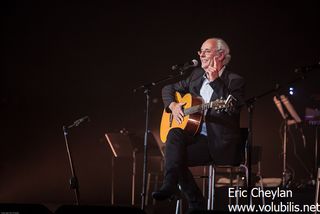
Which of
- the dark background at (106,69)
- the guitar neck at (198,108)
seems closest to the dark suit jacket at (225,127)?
the guitar neck at (198,108)

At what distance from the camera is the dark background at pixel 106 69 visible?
730cm

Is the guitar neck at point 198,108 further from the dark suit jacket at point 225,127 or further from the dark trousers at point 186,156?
the dark trousers at point 186,156

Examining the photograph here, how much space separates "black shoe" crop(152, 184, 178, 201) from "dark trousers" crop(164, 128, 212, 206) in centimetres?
12

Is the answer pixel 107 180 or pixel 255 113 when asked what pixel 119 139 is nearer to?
pixel 107 180

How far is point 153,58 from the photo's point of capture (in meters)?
7.45

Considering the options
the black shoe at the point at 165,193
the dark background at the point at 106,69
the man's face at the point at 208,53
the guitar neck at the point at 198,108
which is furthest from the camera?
the dark background at the point at 106,69

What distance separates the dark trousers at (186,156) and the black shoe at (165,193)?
123 millimetres

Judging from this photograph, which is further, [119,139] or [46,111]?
[46,111]

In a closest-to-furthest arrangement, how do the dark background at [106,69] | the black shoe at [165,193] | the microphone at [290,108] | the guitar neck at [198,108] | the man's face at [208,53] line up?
the black shoe at [165,193], the guitar neck at [198,108], the man's face at [208,53], the microphone at [290,108], the dark background at [106,69]

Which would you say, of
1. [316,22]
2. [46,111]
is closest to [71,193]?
[46,111]

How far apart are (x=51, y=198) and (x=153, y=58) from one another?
2.33m

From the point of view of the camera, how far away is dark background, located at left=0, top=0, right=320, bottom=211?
7.30 metres

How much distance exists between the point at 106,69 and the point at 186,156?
318cm

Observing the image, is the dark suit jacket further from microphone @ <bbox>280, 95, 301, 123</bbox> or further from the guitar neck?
microphone @ <bbox>280, 95, 301, 123</bbox>
